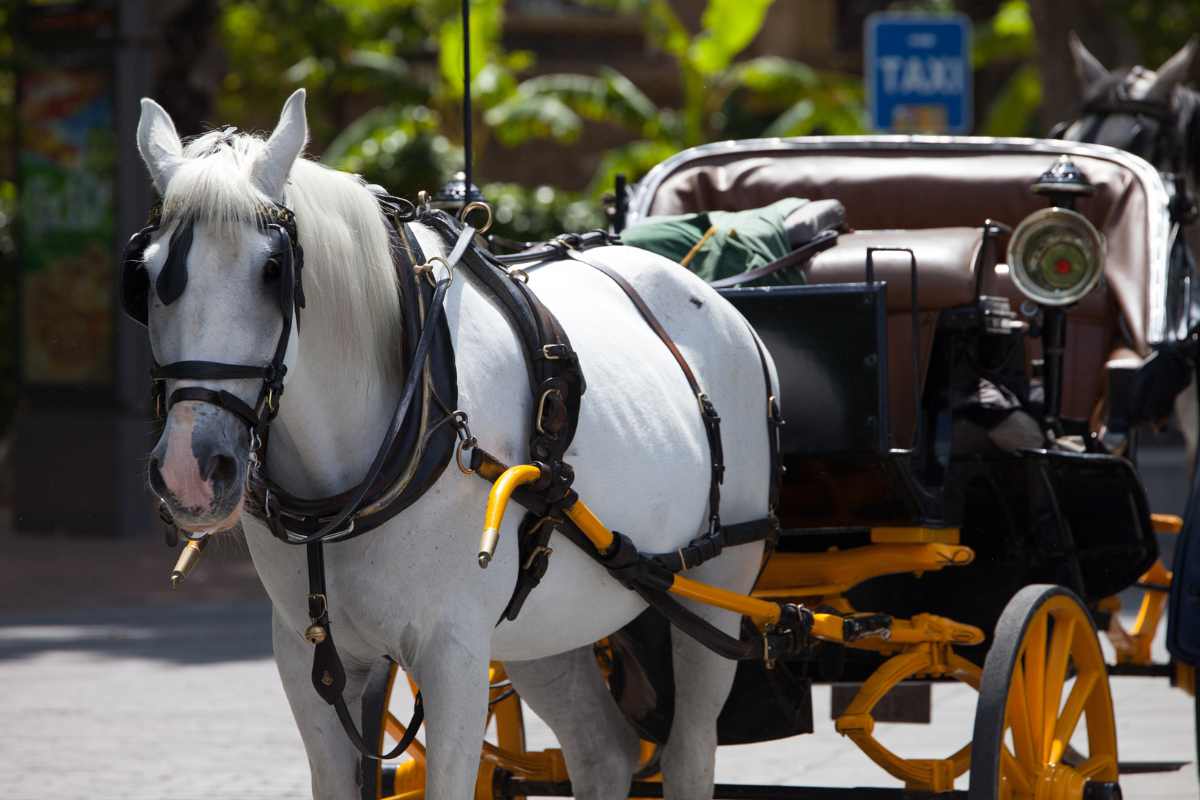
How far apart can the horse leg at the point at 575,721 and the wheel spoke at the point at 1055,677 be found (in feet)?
3.73

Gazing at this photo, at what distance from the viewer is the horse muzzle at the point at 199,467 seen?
3.13 metres

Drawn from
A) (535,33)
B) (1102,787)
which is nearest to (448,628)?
(1102,787)

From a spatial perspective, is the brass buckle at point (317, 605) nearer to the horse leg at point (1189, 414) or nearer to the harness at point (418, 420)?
the harness at point (418, 420)

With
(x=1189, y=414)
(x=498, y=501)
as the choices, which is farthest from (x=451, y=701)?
(x=1189, y=414)

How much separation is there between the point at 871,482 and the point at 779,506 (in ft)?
1.01

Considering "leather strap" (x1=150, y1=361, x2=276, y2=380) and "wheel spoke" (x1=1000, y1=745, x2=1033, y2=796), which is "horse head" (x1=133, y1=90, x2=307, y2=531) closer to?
"leather strap" (x1=150, y1=361, x2=276, y2=380)

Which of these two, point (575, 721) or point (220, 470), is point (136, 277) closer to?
point (220, 470)

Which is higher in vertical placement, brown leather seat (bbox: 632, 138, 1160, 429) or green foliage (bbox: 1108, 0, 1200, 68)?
green foliage (bbox: 1108, 0, 1200, 68)

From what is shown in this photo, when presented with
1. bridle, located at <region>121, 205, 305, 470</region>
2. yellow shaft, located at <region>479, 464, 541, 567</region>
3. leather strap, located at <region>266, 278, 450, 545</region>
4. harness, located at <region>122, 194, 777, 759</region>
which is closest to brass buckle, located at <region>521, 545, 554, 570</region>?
harness, located at <region>122, 194, 777, 759</region>

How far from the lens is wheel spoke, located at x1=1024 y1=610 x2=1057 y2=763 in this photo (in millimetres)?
4844

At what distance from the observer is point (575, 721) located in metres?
4.69

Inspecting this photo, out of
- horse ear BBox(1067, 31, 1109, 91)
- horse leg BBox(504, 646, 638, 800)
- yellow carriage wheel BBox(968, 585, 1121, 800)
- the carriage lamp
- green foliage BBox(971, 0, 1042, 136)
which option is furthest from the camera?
green foliage BBox(971, 0, 1042, 136)

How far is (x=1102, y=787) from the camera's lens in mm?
4848

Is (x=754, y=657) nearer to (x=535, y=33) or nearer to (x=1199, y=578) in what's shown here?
(x=1199, y=578)
